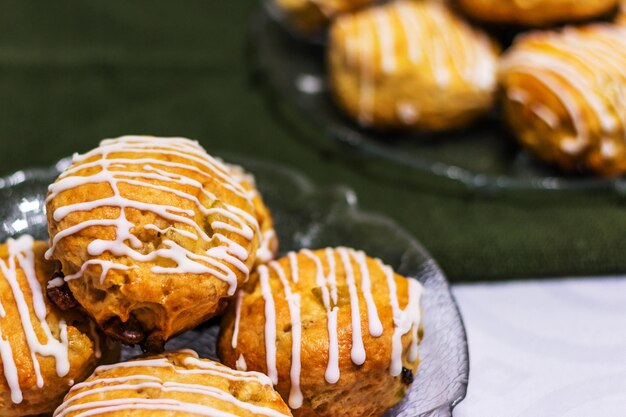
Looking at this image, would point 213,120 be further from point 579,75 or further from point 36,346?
point 36,346

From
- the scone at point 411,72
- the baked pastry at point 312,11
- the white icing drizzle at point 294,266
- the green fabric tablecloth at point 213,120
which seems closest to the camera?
the white icing drizzle at point 294,266

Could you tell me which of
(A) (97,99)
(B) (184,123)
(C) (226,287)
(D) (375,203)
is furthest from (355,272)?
(A) (97,99)

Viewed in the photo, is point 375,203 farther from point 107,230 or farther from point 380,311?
point 107,230

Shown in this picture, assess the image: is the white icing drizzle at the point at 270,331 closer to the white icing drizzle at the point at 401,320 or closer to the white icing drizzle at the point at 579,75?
the white icing drizzle at the point at 401,320

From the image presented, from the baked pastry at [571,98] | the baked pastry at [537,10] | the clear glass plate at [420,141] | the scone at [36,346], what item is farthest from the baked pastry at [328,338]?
the baked pastry at [537,10]

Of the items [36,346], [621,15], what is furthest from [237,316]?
[621,15]

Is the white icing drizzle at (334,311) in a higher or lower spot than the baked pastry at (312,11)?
lower
